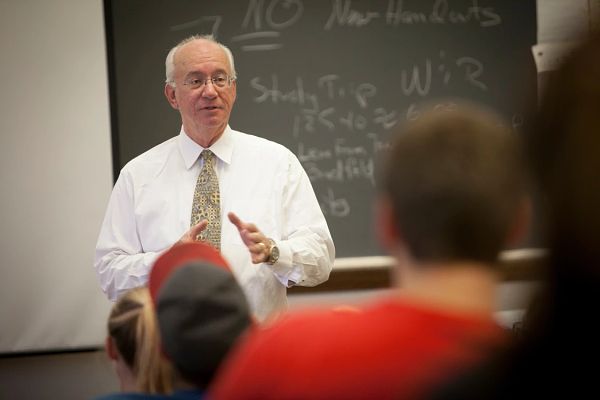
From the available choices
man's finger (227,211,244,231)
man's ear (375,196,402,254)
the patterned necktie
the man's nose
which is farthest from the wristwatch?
man's ear (375,196,402,254)

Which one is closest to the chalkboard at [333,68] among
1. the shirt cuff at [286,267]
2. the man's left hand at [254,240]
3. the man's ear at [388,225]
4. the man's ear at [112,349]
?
the shirt cuff at [286,267]

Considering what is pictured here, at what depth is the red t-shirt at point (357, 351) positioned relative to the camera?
2.44ft

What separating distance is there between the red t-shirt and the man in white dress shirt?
1.78 meters

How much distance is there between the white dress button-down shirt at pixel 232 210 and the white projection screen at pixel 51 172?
2.18 m

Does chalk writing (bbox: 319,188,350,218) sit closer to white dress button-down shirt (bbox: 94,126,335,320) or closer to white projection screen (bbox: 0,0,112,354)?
white projection screen (bbox: 0,0,112,354)

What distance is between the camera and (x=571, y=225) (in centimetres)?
58

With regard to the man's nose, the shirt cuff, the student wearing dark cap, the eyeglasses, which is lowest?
the shirt cuff

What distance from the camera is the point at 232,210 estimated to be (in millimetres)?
2811

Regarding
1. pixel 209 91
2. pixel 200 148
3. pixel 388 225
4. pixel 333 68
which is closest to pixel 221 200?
pixel 200 148

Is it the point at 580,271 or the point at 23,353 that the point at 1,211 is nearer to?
the point at 23,353

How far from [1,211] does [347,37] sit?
215 cm

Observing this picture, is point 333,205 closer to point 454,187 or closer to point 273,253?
point 273,253

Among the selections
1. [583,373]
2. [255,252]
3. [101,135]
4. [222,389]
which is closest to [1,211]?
[101,135]

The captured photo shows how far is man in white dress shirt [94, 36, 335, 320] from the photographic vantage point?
270 centimetres
